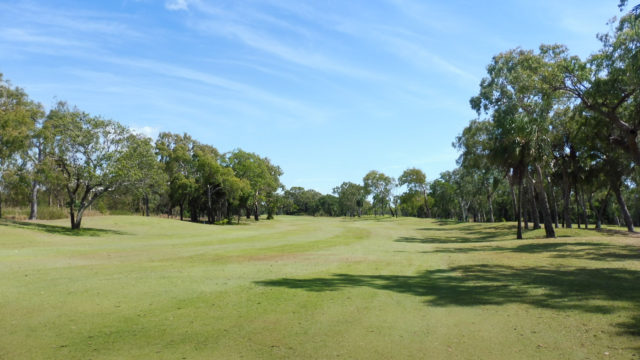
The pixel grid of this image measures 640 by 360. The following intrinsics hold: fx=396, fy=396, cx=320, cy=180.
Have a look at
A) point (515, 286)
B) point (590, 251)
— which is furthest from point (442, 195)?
point (515, 286)

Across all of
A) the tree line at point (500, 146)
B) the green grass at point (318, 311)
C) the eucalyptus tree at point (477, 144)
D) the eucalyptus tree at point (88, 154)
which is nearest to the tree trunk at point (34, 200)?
the tree line at point (500, 146)

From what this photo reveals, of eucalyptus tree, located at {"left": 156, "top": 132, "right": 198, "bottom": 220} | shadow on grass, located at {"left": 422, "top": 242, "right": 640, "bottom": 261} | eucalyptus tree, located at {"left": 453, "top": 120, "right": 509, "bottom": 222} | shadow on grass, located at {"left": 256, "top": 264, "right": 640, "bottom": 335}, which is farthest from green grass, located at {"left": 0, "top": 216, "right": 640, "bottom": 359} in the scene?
eucalyptus tree, located at {"left": 156, "top": 132, "right": 198, "bottom": 220}

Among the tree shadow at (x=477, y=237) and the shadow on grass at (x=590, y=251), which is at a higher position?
the shadow on grass at (x=590, y=251)

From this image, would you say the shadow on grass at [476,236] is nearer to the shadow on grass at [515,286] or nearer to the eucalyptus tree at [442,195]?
the shadow on grass at [515,286]

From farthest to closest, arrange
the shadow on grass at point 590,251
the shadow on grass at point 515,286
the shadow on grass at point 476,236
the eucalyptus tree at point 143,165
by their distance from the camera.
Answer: the eucalyptus tree at point 143,165
the shadow on grass at point 476,236
the shadow on grass at point 590,251
the shadow on grass at point 515,286

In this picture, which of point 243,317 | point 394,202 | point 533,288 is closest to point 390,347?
point 243,317

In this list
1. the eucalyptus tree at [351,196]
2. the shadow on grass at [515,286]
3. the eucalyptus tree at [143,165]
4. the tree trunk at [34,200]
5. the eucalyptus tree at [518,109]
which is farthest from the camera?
the eucalyptus tree at [351,196]

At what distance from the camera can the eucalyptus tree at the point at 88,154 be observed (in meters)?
39.1

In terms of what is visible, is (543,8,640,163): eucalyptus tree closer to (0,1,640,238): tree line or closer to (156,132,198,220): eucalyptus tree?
(0,1,640,238): tree line

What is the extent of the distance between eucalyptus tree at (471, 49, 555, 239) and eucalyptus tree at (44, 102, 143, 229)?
3498 centimetres

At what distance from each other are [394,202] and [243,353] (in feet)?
396

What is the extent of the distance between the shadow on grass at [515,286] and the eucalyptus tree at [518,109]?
13118mm

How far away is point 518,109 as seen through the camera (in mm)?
28062

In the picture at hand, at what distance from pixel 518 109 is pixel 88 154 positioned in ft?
130
